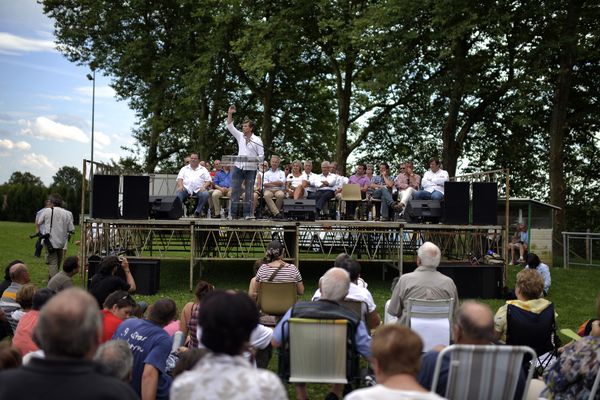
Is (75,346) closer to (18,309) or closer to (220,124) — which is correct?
(18,309)

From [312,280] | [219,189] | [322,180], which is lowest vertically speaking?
[312,280]

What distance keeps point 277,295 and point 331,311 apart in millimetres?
2711

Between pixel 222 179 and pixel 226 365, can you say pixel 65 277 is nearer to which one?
pixel 226 365

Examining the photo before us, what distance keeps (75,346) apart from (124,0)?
82.8ft

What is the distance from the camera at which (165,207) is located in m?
11.1

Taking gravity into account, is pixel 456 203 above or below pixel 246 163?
below

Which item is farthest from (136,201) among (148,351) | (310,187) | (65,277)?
(148,351)

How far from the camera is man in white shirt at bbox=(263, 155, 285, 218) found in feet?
38.7

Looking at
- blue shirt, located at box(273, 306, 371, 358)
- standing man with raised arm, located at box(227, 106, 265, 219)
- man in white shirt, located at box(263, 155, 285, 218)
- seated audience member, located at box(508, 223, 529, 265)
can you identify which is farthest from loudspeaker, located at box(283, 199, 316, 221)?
seated audience member, located at box(508, 223, 529, 265)

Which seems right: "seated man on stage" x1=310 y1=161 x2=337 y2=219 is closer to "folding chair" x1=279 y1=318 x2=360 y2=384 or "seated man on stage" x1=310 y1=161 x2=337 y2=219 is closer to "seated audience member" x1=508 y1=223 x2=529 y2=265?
"seated audience member" x1=508 y1=223 x2=529 y2=265

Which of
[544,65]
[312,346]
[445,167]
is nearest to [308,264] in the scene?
[445,167]

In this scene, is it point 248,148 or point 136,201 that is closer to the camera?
point 248,148

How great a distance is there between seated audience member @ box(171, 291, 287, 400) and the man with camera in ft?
30.6

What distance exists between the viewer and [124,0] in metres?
25.5
